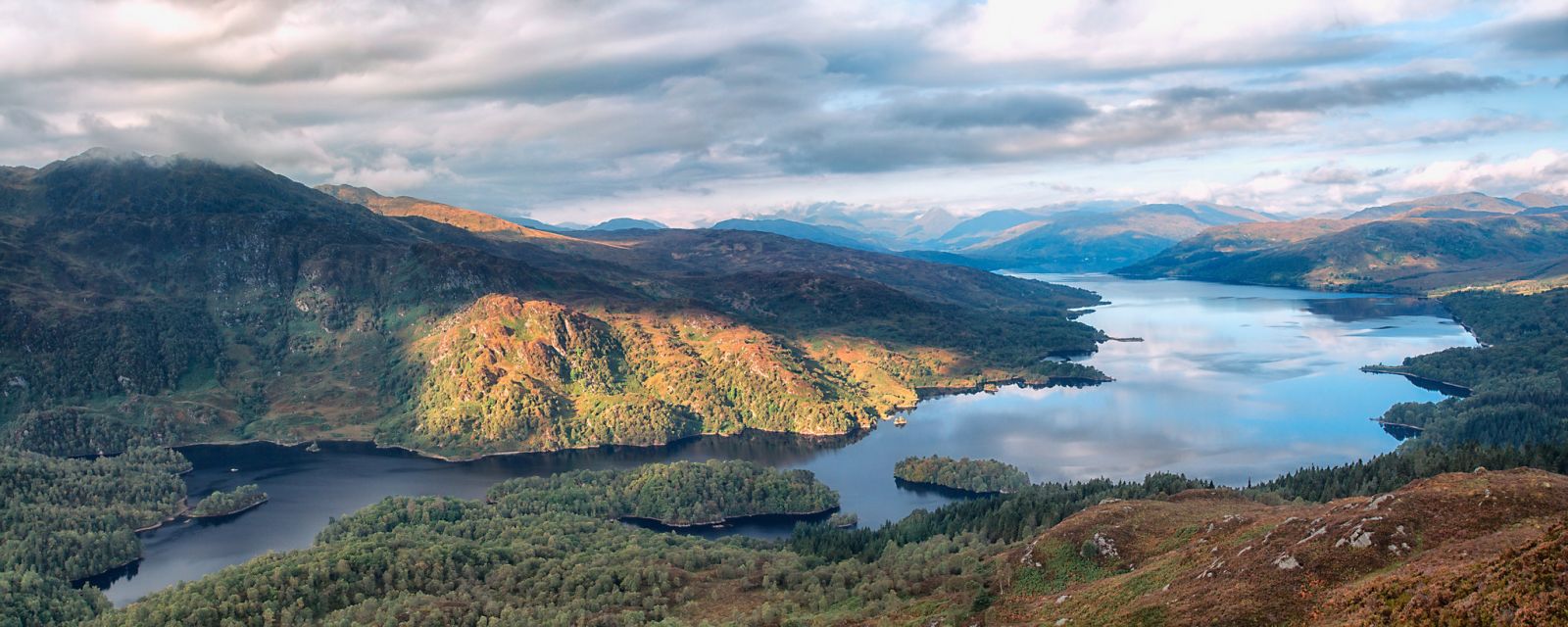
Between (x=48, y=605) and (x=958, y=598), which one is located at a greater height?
(x=958, y=598)

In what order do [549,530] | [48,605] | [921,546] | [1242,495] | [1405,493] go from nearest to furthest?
[1405,493], [1242,495], [921,546], [48,605], [549,530]

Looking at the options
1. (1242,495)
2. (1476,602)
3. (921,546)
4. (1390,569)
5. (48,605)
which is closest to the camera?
(1476,602)

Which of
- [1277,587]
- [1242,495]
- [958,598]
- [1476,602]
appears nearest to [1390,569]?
[1277,587]

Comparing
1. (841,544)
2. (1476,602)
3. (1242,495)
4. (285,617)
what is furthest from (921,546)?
(1476,602)

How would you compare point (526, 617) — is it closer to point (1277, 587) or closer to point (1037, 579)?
point (1037, 579)

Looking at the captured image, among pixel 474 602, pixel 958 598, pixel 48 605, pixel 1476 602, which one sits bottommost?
pixel 48 605

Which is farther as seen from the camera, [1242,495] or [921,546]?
[921,546]
